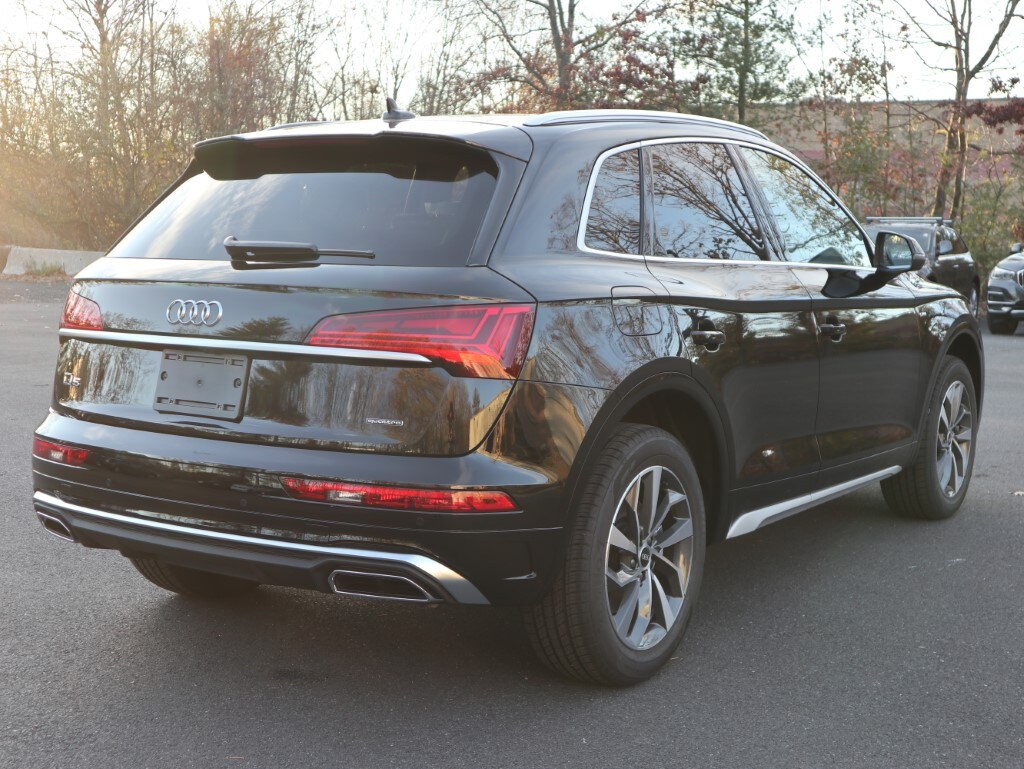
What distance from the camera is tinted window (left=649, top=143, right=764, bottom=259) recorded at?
4.12 meters

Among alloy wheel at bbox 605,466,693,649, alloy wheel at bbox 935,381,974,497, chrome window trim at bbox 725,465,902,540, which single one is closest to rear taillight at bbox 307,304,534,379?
alloy wheel at bbox 605,466,693,649

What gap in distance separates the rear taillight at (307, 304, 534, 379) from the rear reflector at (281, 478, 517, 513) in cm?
31

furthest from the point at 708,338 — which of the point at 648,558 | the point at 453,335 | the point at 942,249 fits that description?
the point at 942,249

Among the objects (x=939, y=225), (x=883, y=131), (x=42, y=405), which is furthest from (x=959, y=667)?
(x=883, y=131)

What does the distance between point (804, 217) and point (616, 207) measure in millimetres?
1430

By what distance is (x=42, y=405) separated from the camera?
9188 millimetres

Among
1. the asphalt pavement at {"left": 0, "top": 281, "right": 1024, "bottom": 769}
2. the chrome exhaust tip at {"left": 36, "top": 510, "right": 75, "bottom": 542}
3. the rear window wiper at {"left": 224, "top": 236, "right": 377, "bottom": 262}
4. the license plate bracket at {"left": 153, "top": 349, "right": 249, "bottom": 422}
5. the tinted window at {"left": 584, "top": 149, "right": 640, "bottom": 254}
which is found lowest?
the asphalt pavement at {"left": 0, "top": 281, "right": 1024, "bottom": 769}

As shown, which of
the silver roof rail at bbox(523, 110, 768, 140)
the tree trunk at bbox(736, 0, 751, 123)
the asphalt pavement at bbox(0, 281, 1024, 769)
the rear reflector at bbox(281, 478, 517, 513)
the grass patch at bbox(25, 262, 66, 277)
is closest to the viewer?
the rear reflector at bbox(281, 478, 517, 513)

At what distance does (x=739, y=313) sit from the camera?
423 cm

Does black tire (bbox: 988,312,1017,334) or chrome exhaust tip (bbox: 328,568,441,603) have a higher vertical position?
chrome exhaust tip (bbox: 328,568,441,603)

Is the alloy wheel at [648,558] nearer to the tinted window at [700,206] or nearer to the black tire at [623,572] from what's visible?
the black tire at [623,572]

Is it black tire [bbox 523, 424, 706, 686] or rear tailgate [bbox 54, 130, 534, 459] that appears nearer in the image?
rear tailgate [bbox 54, 130, 534, 459]

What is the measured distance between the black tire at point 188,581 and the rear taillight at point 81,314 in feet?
3.14

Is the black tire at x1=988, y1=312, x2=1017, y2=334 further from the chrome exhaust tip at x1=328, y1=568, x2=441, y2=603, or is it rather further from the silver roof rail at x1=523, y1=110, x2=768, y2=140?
the chrome exhaust tip at x1=328, y1=568, x2=441, y2=603
